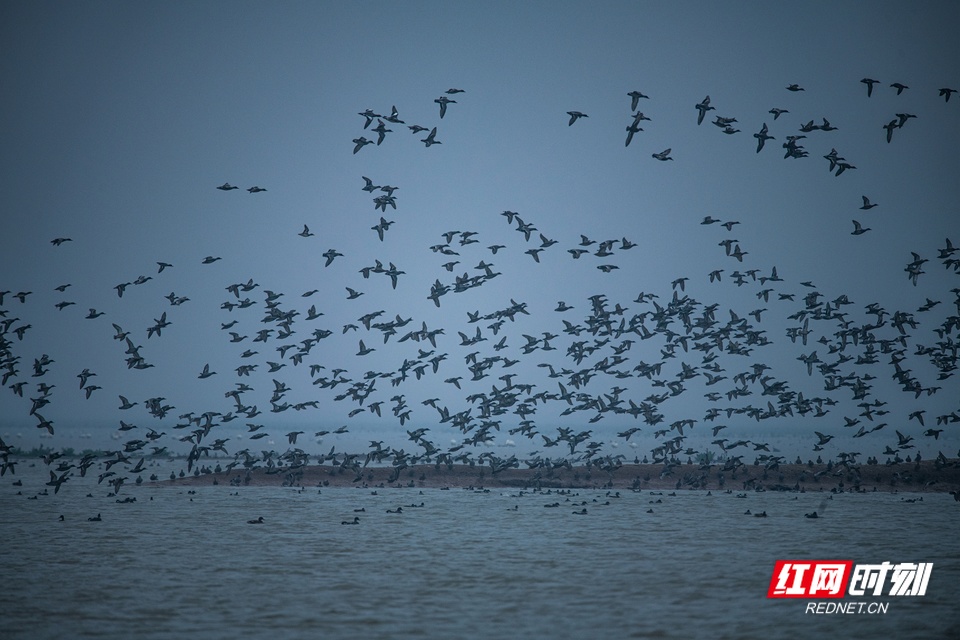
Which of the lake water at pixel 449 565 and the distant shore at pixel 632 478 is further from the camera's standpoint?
the distant shore at pixel 632 478

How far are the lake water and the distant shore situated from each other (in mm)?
6758

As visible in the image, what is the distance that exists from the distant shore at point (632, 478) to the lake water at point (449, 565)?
6758mm

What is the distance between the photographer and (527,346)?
153 feet

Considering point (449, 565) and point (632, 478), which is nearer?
point (449, 565)

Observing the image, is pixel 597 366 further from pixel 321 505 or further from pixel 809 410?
pixel 321 505

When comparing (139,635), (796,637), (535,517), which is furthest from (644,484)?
(139,635)

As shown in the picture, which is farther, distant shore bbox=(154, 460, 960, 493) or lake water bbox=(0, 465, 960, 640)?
distant shore bbox=(154, 460, 960, 493)

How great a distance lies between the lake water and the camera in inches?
746

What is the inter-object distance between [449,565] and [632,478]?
33.1 meters

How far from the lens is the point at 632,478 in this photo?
190 ft

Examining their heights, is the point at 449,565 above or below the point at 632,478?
below

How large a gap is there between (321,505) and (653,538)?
19408 millimetres

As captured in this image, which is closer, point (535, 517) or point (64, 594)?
point (64, 594)

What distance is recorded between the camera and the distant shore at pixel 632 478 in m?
53.2
